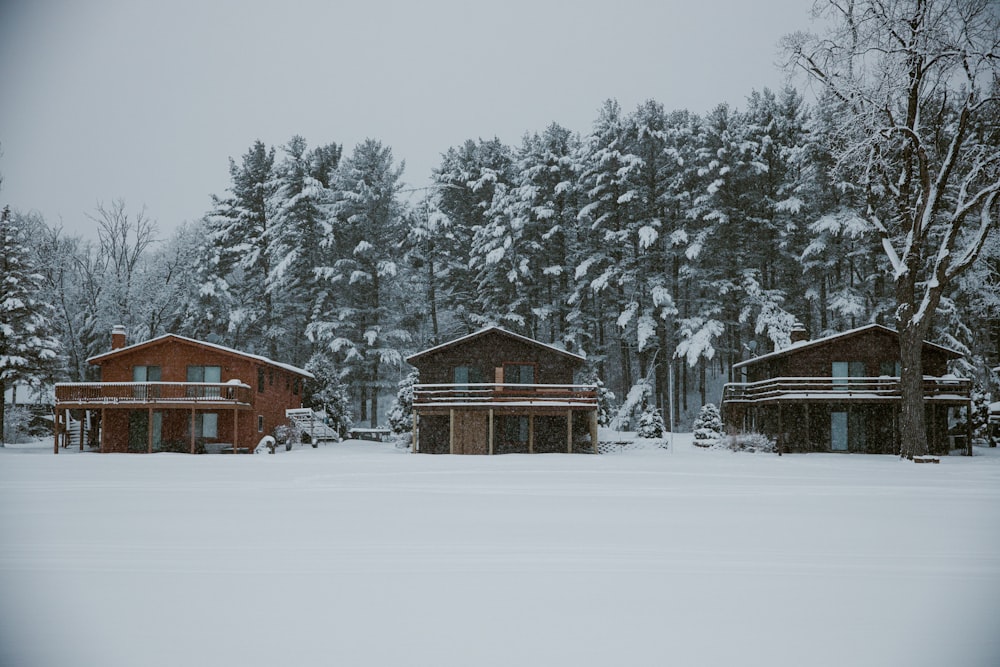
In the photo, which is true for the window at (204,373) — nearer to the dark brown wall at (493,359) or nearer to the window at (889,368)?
the dark brown wall at (493,359)

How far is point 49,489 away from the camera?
15586mm

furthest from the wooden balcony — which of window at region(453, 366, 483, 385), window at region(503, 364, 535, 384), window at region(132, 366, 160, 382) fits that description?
window at region(503, 364, 535, 384)

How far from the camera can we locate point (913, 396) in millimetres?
25812

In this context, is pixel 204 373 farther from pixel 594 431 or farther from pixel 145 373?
pixel 594 431

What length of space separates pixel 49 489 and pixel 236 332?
33.6 meters

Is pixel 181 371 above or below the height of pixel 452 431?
above

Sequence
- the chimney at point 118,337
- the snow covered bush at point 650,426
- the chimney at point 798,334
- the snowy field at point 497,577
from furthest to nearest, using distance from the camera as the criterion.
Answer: the chimney at point 798,334 < the snow covered bush at point 650,426 < the chimney at point 118,337 < the snowy field at point 497,577

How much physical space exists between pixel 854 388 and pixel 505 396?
1512 centimetres

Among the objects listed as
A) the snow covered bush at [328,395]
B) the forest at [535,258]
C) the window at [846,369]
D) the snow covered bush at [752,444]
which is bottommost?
the snow covered bush at [752,444]

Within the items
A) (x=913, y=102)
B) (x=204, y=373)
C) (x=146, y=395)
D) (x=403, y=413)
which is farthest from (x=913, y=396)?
(x=146, y=395)

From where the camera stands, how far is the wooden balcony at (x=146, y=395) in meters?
31.2

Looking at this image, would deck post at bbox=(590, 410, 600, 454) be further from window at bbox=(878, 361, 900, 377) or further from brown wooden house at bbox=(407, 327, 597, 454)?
window at bbox=(878, 361, 900, 377)

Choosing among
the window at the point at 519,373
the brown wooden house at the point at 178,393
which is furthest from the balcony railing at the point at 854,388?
the brown wooden house at the point at 178,393

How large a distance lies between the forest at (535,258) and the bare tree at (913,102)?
10.4m
